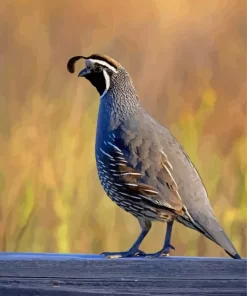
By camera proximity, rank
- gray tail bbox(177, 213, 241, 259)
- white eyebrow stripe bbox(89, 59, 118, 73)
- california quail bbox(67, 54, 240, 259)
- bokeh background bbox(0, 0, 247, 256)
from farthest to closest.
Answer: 1. bokeh background bbox(0, 0, 247, 256)
2. white eyebrow stripe bbox(89, 59, 118, 73)
3. california quail bbox(67, 54, 240, 259)
4. gray tail bbox(177, 213, 241, 259)

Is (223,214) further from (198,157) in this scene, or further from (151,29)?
(151,29)

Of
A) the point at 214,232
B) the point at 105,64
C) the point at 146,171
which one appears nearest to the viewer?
the point at 214,232

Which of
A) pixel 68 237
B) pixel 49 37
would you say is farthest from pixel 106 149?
pixel 49 37

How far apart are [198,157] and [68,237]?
769 mm

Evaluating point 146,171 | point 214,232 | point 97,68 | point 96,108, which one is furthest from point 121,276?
point 96,108

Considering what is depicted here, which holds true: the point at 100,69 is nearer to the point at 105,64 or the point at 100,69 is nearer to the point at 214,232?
the point at 105,64

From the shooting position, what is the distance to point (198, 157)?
3.95 m

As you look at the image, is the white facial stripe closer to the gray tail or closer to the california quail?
the california quail

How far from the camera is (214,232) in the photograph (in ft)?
8.43

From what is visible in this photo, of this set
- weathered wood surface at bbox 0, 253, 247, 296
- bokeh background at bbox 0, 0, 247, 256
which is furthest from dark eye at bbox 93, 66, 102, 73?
weathered wood surface at bbox 0, 253, 247, 296

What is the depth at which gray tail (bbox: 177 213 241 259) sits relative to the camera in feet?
7.92

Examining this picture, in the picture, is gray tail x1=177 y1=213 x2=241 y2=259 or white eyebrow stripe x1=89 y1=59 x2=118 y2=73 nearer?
gray tail x1=177 y1=213 x2=241 y2=259

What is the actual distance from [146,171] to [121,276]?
2.73ft

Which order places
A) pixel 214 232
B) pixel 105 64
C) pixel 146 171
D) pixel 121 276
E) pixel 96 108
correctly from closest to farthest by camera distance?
pixel 121 276
pixel 214 232
pixel 146 171
pixel 105 64
pixel 96 108
